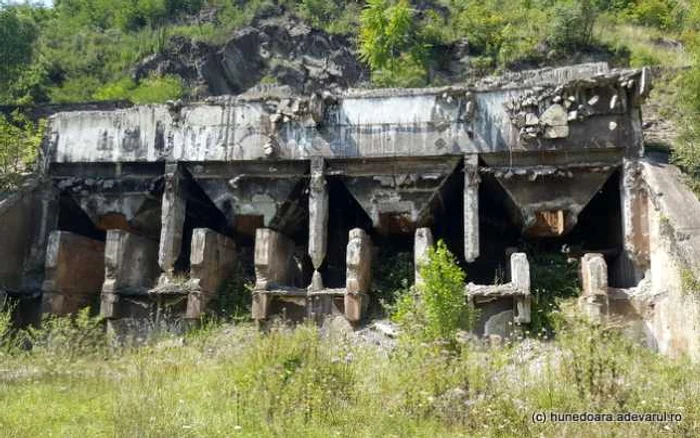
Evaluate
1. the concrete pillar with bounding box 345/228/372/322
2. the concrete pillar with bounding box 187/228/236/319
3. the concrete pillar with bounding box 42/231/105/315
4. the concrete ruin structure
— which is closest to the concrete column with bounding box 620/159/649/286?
the concrete ruin structure

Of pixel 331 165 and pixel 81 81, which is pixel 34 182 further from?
pixel 81 81

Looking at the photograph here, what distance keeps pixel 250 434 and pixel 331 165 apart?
35.0 feet

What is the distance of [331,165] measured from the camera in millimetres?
16578

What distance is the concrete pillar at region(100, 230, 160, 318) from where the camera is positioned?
15.8 metres

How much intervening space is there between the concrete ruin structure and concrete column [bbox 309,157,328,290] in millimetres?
33

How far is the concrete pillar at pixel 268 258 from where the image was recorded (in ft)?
51.3

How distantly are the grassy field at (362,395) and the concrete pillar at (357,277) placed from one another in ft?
18.3

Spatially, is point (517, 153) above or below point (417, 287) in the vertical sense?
above

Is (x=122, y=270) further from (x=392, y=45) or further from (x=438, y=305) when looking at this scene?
(x=392, y=45)

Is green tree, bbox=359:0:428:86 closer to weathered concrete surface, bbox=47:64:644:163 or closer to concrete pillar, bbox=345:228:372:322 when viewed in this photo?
weathered concrete surface, bbox=47:64:644:163

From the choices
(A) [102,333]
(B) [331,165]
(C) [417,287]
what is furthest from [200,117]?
(C) [417,287]

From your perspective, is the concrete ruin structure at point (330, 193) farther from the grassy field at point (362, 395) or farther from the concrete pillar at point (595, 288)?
the grassy field at point (362, 395)

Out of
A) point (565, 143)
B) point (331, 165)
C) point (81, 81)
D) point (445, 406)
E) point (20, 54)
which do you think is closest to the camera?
point (445, 406)

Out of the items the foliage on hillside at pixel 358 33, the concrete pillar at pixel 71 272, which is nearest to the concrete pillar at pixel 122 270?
the concrete pillar at pixel 71 272
